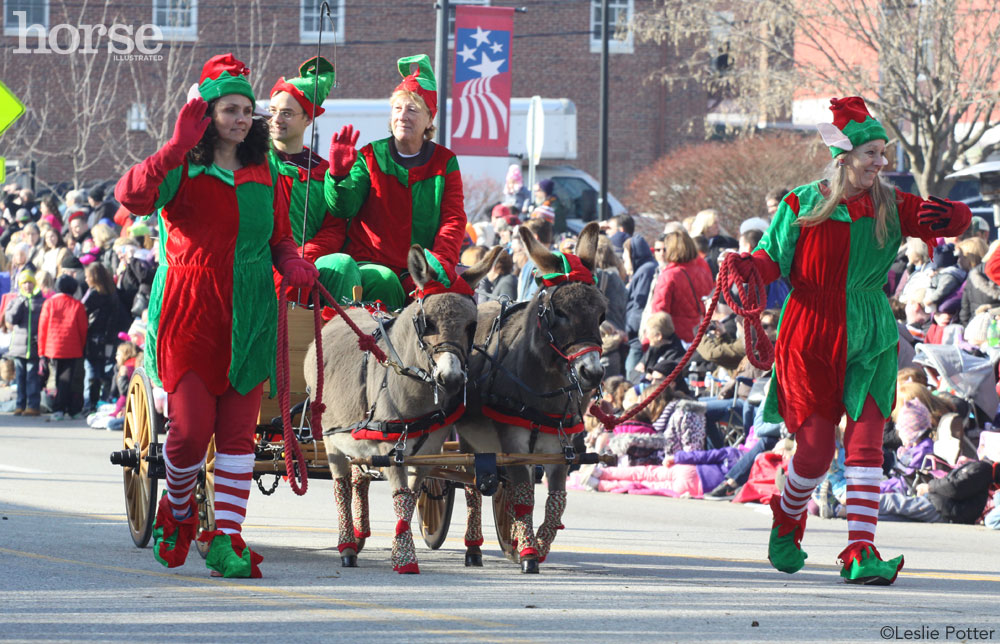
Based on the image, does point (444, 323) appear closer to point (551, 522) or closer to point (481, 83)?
point (551, 522)

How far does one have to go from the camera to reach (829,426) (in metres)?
8.31

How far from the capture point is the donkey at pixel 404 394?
26.8ft

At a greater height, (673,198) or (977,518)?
(673,198)

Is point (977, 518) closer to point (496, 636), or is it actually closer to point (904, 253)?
point (904, 253)

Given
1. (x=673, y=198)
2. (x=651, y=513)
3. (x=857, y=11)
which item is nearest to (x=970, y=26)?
(x=857, y=11)

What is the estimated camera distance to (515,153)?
3114 centimetres

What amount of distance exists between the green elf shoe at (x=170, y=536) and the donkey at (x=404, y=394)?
99 cm

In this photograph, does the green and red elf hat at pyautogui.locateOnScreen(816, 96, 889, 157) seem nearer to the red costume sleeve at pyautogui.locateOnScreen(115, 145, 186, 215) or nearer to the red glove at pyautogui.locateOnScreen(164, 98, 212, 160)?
the red glove at pyautogui.locateOnScreen(164, 98, 212, 160)

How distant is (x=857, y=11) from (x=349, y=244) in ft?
58.0

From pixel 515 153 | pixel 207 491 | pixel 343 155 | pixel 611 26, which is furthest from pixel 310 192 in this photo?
pixel 611 26

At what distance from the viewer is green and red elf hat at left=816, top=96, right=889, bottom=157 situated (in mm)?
8266

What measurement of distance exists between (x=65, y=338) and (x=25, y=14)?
25175 mm

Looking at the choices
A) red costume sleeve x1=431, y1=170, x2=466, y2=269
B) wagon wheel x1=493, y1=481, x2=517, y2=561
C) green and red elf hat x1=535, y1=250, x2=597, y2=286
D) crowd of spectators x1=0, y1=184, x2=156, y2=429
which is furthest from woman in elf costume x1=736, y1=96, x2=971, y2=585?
crowd of spectators x1=0, y1=184, x2=156, y2=429

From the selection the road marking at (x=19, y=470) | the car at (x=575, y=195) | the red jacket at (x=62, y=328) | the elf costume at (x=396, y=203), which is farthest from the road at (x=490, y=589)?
the car at (x=575, y=195)
